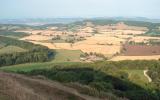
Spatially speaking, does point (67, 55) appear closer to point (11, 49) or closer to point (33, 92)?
point (11, 49)

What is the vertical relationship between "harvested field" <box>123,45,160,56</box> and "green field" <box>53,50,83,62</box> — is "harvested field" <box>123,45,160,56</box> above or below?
above

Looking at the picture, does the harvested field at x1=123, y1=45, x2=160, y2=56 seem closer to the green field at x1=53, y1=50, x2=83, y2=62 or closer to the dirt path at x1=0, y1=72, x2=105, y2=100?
the green field at x1=53, y1=50, x2=83, y2=62

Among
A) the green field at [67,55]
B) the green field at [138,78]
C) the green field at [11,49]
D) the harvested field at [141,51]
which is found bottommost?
the green field at [11,49]

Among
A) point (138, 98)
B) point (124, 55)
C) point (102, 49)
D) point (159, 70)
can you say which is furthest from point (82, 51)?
point (138, 98)

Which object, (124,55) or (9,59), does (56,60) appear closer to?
(9,59)

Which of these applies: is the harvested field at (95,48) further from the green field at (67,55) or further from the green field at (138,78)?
the green field at (138,78)

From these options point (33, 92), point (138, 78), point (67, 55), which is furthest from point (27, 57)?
point (33, 92)

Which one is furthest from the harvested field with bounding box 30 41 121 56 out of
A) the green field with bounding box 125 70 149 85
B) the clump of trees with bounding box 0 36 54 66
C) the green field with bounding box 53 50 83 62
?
the green field with bounding box 125 70 149 85

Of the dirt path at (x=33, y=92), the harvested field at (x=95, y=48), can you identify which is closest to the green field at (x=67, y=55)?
the harvested field at (x=95, y=48)
